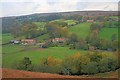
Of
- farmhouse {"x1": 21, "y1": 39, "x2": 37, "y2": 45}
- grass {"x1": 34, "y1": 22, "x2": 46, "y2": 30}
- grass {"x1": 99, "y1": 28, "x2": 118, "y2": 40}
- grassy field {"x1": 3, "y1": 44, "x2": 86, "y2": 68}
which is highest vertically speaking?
grass {"x1": 34, "y1": 22, "x2": 46, "y2": 30}

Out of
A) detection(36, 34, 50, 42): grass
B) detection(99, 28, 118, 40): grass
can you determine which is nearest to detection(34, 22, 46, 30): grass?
detection(36, 34, 50, 42): grass

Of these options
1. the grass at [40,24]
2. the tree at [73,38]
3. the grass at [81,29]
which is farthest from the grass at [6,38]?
the grass at [81,29]

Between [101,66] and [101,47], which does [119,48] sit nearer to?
[101,47]

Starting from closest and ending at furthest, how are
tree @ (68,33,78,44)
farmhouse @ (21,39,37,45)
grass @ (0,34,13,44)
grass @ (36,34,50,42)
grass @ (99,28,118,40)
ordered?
1. grass @ (0,34,13,44)
2. farmhouse @ (21,39,37,45)
3. grass @ (36,34,50,42)
4. tree @ (68,33,78,44)
5. grass @ (99,28,118,40)

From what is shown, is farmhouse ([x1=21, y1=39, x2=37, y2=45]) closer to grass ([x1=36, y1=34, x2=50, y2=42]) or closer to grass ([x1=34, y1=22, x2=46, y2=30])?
grass ([x1=36, y1=34, x2=50, y2=42])

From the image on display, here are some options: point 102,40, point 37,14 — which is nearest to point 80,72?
point 102,40

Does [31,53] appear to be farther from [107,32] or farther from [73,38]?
[107,32]
